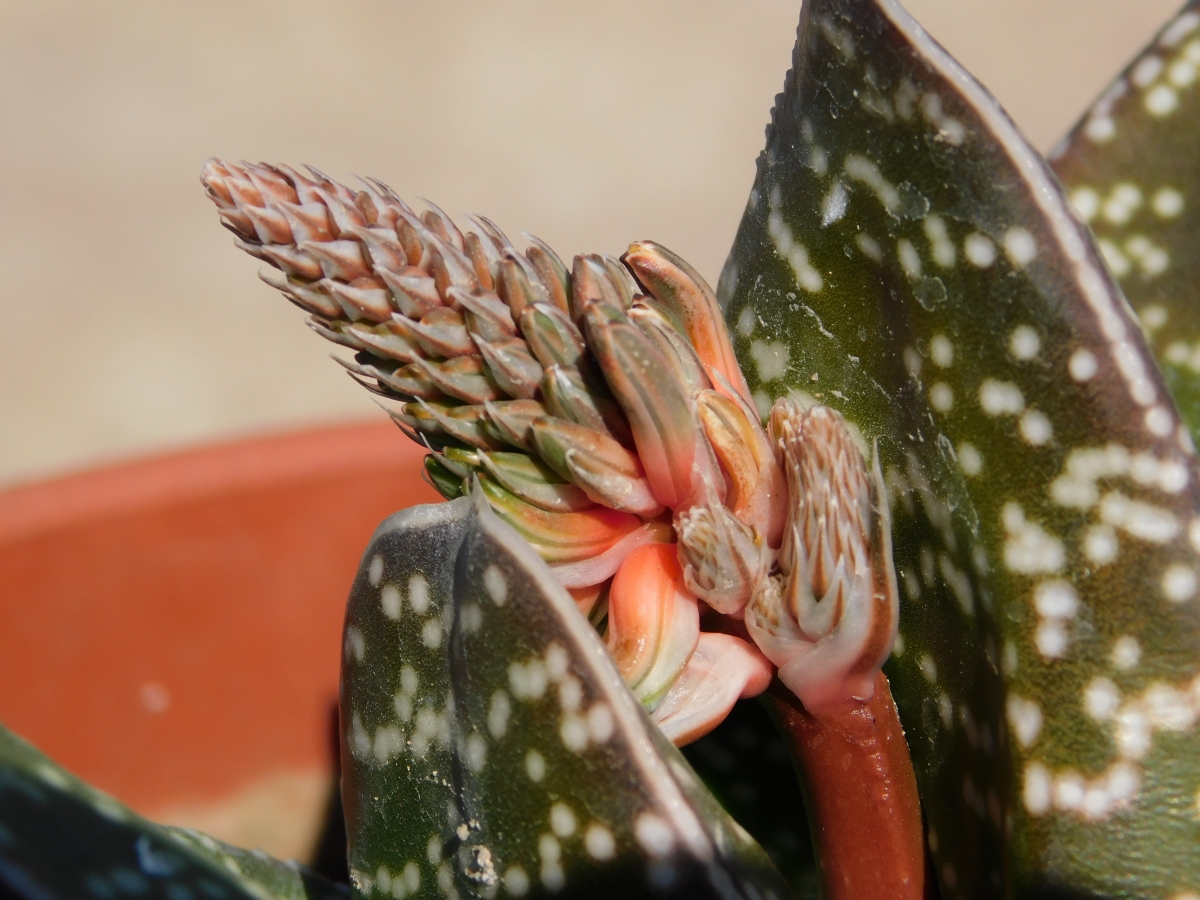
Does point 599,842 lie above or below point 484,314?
below

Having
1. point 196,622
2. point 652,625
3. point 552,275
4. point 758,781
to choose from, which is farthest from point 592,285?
point 196,622

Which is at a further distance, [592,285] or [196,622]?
[196,622]

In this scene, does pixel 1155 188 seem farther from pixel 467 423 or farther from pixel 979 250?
pixel 467 423

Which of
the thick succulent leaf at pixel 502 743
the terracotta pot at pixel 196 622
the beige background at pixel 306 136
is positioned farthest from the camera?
the beige background at pixel 306 136

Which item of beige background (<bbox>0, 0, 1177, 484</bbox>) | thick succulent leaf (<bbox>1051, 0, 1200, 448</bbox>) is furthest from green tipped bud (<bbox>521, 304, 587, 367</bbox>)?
beige background (<bbox>0, 0, 1177, 484</bbox>)

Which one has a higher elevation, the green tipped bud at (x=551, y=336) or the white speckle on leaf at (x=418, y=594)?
the green tipped bud at (x=551, y=336)

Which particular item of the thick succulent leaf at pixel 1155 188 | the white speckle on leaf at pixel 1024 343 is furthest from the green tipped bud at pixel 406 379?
the thick succulent leaf at pixel 1155 188

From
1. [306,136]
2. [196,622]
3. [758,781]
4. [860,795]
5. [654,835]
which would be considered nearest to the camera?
[654,835]

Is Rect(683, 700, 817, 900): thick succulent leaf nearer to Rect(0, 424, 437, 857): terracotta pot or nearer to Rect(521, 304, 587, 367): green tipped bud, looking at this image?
Rect(521, 304, 587, 367): green tipped bud

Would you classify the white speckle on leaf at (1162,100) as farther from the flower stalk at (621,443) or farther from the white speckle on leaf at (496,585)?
the white speckle on leaf at (496,585)
